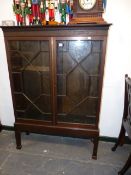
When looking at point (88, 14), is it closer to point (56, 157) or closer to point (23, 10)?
point (23, 10)

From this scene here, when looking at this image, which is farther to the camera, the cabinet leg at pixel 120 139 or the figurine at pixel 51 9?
the cabinet leg at pixel 120 139

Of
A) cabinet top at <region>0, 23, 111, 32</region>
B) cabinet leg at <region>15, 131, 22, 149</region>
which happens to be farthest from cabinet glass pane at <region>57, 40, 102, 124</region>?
cabinet leg at <region>15, 131, 22, 149</region>

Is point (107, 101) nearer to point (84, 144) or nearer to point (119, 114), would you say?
point (119, 114)

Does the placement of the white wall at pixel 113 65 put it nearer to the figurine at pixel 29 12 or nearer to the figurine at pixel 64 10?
the figurine at pixel 29 12

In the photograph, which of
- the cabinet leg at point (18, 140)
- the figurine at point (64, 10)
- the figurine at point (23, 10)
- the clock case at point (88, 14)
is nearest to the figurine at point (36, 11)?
→ the figurine at point (23, 10)

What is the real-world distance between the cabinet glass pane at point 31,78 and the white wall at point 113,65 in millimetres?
443

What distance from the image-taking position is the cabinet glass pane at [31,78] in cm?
175

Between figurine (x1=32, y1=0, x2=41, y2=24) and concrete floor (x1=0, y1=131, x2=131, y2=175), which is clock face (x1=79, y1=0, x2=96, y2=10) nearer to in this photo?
figurine (x1=32, y1=0, x2=41, y2=24)

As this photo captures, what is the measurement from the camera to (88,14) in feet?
5.32

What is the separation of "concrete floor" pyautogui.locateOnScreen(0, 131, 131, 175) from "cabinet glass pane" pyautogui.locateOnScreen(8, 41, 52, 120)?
48cm

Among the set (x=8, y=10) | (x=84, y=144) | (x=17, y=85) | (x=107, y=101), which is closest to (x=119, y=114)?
(x=107, y=101)

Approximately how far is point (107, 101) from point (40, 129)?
0.93 m

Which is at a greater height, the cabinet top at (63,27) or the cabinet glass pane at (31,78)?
the cabinet top at (63,27)

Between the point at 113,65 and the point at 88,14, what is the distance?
2.18 feet
